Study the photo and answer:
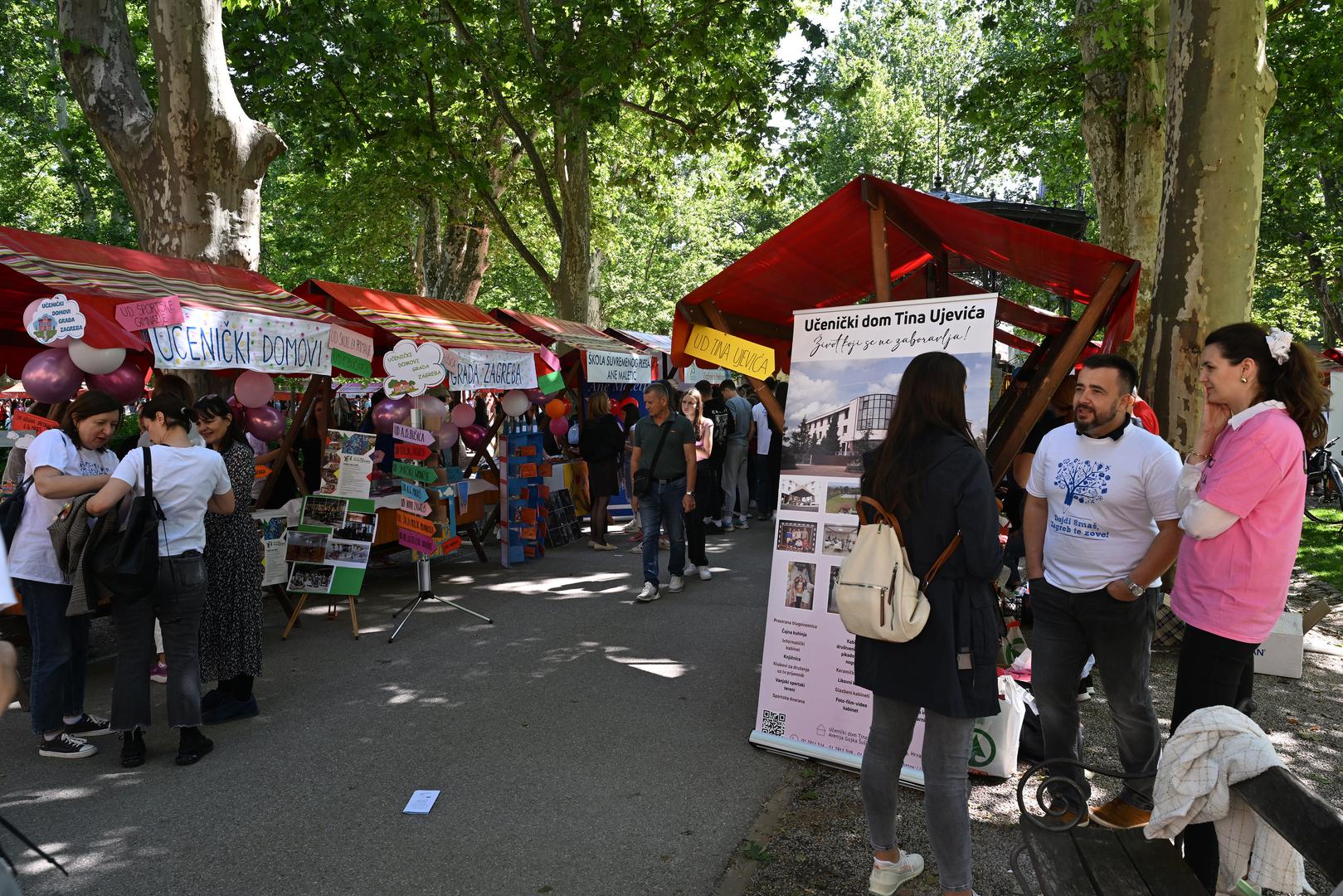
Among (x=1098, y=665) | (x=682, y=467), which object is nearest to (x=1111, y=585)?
(x=1098, y=665)

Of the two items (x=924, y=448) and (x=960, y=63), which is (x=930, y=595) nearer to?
(x=924, y=448)

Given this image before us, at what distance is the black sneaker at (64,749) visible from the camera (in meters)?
4.59

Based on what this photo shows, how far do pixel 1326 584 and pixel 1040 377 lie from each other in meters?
6.22

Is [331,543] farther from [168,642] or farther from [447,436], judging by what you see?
[447,436]

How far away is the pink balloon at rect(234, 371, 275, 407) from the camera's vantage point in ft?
23.6

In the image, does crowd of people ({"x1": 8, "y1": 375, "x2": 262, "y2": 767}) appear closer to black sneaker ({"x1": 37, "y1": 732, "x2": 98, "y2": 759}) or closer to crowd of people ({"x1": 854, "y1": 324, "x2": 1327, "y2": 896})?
black sneaker ({"x1": 37, "y1": 732, "x2": 98, "y2": 759})

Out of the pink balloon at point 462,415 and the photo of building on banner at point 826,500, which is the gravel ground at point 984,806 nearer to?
the photo of building on banner at point 826,500

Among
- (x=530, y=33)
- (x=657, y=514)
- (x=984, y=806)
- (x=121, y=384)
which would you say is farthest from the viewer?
(x=530, y=33)

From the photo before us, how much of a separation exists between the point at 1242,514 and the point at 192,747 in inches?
189

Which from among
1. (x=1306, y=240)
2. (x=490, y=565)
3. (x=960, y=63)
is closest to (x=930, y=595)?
(x=490, y=565)

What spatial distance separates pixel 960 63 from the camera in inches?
1577

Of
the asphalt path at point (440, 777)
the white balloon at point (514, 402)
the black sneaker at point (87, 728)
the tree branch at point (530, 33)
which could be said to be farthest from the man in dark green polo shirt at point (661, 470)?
the tree branch at point (530, 33)

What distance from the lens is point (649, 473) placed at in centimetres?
783

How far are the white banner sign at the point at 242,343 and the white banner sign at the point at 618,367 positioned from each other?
18.0ft
